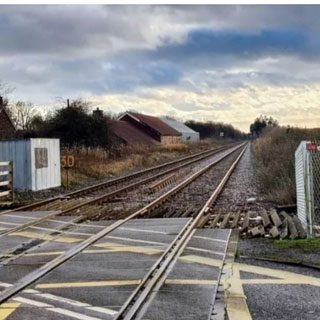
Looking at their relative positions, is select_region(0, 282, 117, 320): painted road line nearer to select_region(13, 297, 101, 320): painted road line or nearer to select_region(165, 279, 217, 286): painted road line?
select_region(13, 297, 101, 320): painted road line

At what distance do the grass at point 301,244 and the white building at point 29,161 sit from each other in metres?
13.8

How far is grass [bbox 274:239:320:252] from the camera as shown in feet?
30.2

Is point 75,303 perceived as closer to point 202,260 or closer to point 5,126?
point 202,260

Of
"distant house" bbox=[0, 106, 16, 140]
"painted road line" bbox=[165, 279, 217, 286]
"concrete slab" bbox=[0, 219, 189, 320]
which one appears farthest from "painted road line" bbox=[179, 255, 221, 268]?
"distant house" bbox=[0, 106, 16, 140]

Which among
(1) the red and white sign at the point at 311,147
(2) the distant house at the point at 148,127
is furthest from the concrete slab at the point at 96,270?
(2) the distant house at the point at 148,127

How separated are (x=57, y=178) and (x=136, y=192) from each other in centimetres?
475

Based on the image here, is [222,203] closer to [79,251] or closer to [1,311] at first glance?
[79,251]

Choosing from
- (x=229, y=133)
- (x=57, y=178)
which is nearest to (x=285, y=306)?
(x=57, y=178)

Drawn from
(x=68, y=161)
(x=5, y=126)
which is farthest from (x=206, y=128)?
(x=68, y=161)

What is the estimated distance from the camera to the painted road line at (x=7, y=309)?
18.8ft

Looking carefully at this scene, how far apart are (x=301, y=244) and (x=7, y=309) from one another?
538 centimetres

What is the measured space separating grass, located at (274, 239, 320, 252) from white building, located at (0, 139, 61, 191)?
1380cm

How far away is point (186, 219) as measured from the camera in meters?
13.2

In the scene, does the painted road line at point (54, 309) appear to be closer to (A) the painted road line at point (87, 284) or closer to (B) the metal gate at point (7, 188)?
(A) the painted road line at point (87, 284)
